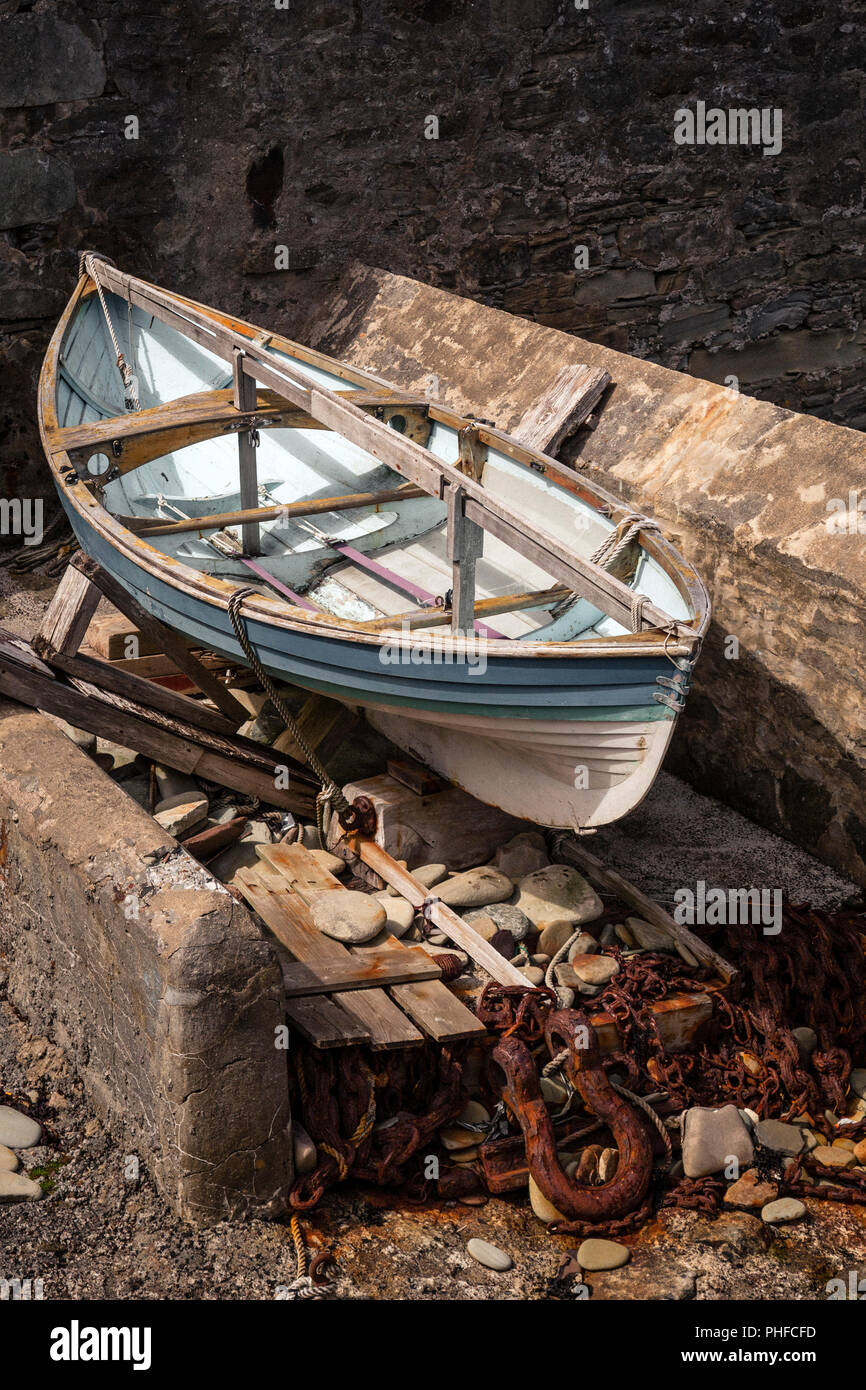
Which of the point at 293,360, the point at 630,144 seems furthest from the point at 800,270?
the point at 293,360

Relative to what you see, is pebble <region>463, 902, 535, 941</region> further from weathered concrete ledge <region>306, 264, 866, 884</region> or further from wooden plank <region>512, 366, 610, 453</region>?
wooden plank <region>512, 366, 610, 453</region>

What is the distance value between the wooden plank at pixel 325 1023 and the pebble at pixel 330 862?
86 centimetres

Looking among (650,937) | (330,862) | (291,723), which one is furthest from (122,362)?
(650,937)

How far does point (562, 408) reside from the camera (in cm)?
579

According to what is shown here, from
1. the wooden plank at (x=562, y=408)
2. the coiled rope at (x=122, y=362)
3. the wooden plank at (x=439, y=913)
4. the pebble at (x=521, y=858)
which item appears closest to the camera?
the wooden plank at (x=439, y=913)

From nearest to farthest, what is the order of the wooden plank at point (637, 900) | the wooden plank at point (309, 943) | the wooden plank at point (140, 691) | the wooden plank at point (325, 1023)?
the wooden plank at point (325, 1023), the wooden plank at point (309, 943), the wooden plank at point (637, 900), the wooden plank at point (140, 691)

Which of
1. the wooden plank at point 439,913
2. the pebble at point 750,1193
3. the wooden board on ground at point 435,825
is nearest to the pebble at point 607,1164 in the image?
the pebble at point 750,1193

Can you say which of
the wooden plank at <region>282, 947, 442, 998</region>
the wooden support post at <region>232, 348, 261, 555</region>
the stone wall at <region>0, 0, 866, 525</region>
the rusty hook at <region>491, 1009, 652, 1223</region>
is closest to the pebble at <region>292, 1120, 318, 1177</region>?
the wooden plank at <region>282, 947, 442, 998</region>

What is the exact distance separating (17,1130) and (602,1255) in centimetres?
169

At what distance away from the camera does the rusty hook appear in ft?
11.9

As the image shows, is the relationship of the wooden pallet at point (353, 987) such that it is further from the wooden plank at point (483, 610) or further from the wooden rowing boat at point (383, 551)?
the wooden plank at point (483, 610)

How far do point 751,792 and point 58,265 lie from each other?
198 inches

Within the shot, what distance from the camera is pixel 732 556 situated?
4.95 meters

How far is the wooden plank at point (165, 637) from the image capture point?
5016 millimetres
